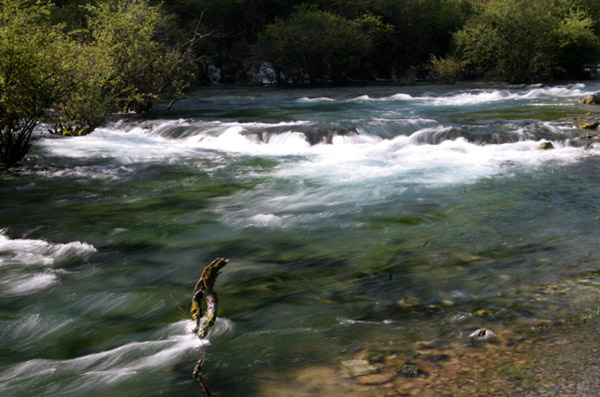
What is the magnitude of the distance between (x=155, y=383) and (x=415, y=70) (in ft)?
137

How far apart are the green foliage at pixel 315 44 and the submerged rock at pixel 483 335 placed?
32.8m

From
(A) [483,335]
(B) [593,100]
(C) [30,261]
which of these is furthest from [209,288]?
(B) [593,100]

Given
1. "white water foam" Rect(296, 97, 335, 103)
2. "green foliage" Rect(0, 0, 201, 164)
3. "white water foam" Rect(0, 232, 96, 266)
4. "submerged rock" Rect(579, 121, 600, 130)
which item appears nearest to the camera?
"white water foam" Rect(0, 232, 96, 266)

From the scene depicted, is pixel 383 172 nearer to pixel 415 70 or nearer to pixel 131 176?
pixel 131 176

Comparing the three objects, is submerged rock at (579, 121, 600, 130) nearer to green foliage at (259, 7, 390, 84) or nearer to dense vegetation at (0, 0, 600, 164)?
dense vegetation at (0, 0, 600, 164)

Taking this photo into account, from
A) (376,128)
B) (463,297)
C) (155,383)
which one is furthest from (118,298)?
(376,128)

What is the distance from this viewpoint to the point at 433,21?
42250 millimetres

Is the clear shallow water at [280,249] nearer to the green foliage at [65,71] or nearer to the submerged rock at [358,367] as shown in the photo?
Answer: the submerged rock at [358,367]

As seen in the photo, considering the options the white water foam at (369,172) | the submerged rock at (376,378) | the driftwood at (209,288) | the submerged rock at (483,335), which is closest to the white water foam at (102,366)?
the driftwood at (209,288)

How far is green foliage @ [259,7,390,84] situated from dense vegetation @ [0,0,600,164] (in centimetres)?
8

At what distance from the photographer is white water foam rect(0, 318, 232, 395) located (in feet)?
12.7

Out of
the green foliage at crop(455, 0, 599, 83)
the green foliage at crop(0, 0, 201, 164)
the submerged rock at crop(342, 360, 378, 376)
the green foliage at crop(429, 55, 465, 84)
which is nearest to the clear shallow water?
the submerged rock at crop(342, 360, 378, 376)

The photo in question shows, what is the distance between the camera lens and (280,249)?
689 cm

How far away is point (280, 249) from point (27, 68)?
672 cm
